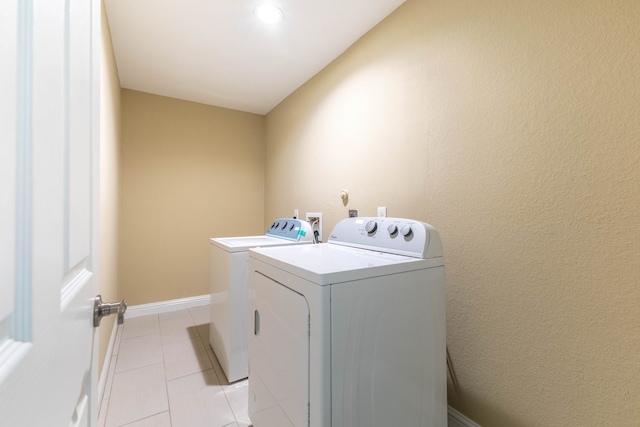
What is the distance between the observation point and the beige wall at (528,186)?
2.96ft

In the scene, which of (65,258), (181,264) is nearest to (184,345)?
(181,264)

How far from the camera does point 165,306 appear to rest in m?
2.98

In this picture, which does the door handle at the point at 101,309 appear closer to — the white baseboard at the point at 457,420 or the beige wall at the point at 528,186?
the beige wall at the point at 528,186

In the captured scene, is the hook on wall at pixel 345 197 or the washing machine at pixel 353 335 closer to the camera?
the washing machine at pixel 353 335

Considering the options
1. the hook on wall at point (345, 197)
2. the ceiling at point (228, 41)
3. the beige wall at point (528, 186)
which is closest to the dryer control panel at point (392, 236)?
the beige wall at point (528, 186)

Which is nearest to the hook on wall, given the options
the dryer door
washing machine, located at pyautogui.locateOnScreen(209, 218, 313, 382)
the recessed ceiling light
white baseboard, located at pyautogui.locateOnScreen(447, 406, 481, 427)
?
washing machine, located at pyautogui.locateOnScreen(209, 218, 313, 382)

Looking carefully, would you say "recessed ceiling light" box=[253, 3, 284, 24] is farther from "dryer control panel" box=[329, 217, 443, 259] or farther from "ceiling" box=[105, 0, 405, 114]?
"dryer control panel" box=[329, 217, 443, 259]

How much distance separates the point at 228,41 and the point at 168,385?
2399 millimetres

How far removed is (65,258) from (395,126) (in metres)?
1.63

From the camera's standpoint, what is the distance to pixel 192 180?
10.3 ft

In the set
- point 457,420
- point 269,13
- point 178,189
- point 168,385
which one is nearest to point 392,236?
point 457,420

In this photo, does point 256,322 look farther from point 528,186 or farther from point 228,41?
point 228,41

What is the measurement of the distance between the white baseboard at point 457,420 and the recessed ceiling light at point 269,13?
7.96 ft

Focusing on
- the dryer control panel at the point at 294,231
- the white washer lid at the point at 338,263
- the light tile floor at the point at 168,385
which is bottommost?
the light tile floor at the point at 168,385
